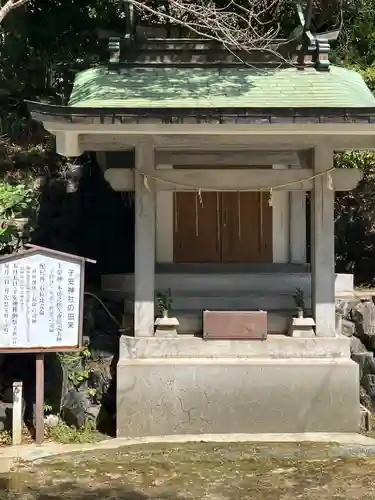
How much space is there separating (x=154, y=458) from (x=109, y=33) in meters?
6.63

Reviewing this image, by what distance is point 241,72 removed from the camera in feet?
28.1

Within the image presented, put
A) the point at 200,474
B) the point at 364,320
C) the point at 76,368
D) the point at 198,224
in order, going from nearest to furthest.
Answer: the point at 200,474
the point at 76,368
the point at 198,224
the point at 364,320

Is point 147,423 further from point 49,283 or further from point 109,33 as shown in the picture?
point 109,33

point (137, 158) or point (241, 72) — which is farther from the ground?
point (241, 72)

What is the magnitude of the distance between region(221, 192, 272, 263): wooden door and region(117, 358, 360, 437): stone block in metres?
2.08

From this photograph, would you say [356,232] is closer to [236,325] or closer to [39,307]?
[236,325]

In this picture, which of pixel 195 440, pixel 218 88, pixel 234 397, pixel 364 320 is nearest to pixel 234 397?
pixel 234 397

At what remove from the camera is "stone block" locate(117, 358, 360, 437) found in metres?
7.43

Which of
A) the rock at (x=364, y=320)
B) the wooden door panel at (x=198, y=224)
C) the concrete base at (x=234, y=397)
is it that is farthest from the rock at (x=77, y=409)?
the rock at (x=364, y=320)

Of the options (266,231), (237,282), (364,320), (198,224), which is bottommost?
(364,320)

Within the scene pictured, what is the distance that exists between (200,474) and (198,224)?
4.00 metres

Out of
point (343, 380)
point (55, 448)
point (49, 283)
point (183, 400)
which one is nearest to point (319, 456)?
point (343, 380)

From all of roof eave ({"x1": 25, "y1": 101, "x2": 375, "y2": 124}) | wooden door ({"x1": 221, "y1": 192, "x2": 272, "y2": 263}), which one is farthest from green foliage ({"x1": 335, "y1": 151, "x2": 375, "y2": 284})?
roof eave ({"x1": 25, "y1": 101, "x2": 375, "y2": 124})

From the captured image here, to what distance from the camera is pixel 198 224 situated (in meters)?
9.05
